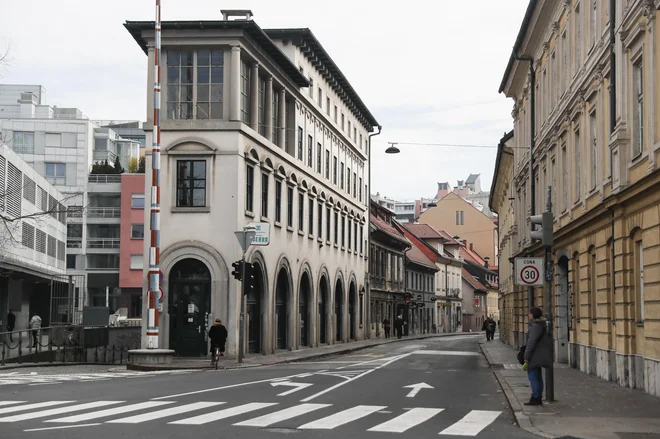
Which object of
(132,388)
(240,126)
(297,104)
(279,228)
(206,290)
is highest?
(297,104)

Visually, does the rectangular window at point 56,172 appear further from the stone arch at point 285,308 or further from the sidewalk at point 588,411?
the sidewalk at point 588,411

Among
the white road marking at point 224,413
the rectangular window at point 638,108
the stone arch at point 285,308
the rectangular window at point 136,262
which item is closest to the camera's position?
the white road marking at point 224,413

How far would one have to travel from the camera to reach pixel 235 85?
34.2 m

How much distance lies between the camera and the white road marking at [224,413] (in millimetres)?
13276

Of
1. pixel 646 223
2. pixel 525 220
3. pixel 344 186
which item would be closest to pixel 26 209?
pixel 344 186

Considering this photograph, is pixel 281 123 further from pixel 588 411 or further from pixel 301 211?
pixel 588 411

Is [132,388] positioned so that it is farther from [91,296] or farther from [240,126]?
[91,296]

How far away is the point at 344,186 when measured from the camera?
56.9 m

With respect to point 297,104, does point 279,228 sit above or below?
below

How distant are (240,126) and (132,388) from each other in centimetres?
1607

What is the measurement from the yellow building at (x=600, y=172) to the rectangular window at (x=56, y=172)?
64030 millimetres

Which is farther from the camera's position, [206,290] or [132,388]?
[206,290]

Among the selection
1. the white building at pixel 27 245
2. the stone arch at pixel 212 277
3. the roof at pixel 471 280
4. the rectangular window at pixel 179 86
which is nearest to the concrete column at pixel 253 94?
the rectangular window at pixel 179 86

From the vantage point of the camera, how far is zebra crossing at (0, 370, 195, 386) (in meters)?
22.4
